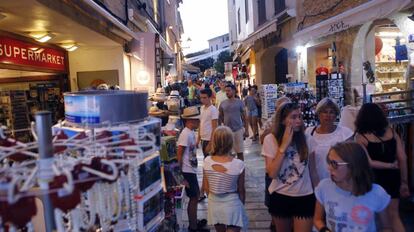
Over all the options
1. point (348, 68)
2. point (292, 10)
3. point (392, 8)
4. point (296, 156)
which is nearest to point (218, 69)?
point (292, 10)

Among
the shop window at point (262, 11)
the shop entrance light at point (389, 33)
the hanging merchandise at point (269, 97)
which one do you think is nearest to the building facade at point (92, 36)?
Result: the hanging merchandise at point (269, 97)

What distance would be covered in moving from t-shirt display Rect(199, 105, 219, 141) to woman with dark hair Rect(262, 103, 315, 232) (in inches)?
129

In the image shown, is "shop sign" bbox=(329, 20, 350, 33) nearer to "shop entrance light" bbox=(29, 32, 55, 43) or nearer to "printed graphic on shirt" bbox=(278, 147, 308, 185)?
"shop entrance light" bbox=(29, 32, 55, 43)

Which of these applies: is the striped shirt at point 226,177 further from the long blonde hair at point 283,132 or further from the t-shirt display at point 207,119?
the t-shirt display at point 207,119

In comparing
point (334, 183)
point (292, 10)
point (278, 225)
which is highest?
point (292, 10)

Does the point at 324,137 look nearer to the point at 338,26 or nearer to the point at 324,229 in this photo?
the point at 324,229

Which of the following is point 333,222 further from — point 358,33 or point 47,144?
point 358,33

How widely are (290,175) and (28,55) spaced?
514cm

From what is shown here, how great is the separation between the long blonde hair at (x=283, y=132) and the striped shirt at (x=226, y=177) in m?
0.48

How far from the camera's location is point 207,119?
695 centimetres

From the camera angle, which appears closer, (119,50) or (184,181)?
(184,181)

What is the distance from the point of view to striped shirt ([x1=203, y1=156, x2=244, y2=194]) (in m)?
3.78

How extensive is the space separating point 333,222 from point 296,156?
1.00 metres

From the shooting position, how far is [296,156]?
357cm
